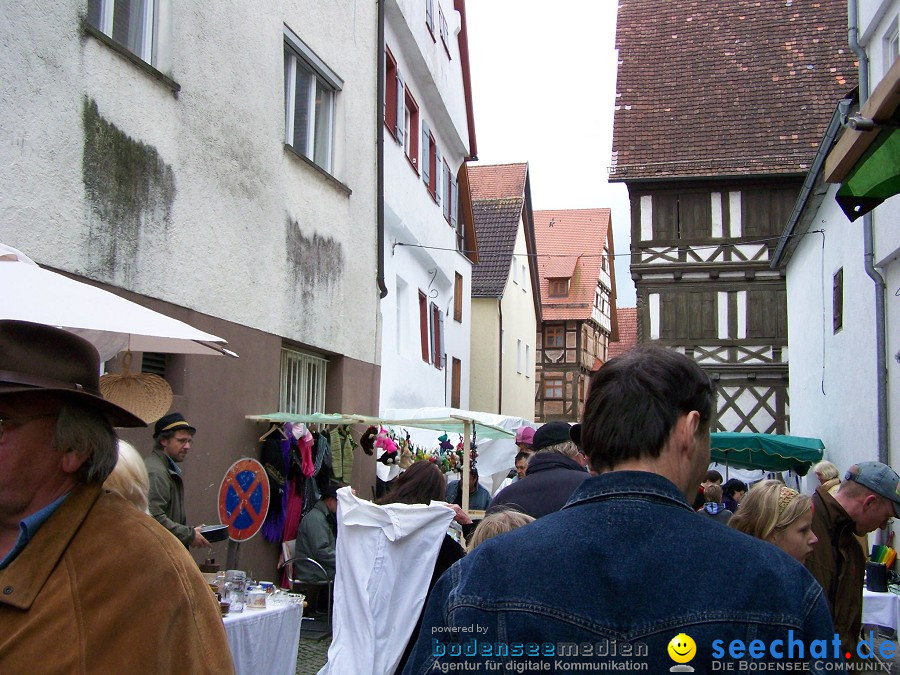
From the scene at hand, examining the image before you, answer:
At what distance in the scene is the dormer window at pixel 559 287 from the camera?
4544 centimetres

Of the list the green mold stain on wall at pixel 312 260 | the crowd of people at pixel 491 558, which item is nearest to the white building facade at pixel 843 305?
the crowd of people at pixel 491 558

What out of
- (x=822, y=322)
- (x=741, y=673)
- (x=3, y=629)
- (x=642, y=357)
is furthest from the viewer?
(x=822, y=322)

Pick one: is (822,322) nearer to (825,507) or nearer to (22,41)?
(825,507)

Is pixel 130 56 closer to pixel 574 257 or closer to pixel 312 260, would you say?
pixel 312 260

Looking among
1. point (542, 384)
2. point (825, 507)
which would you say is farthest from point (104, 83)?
point (542, 384)

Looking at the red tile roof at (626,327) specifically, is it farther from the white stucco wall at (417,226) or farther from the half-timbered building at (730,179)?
the white stucco wall at (417,226)

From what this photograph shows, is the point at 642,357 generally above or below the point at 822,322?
below

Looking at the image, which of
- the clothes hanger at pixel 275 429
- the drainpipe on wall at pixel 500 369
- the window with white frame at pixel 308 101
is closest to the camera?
the clothes hanger at pixel 275 429

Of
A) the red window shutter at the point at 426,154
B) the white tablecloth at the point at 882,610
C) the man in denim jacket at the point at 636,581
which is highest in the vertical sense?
the red window shutter at the point at 426,154

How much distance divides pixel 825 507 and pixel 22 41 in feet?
18.4

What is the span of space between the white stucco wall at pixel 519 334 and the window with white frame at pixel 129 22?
22013 mm

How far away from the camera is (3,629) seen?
2029 mm

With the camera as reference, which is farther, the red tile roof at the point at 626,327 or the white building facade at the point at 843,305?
the red tile roof at the point at 626,327

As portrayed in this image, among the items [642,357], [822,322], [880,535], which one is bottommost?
[880,535]
